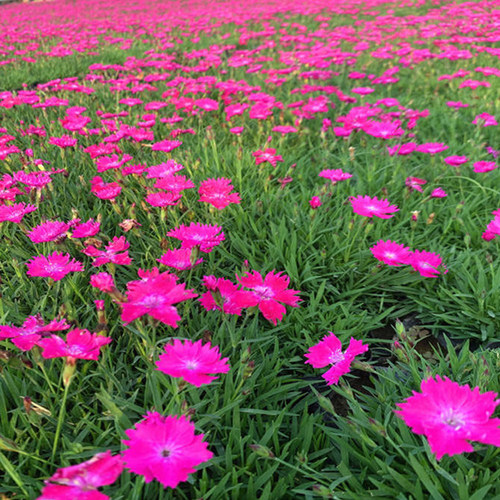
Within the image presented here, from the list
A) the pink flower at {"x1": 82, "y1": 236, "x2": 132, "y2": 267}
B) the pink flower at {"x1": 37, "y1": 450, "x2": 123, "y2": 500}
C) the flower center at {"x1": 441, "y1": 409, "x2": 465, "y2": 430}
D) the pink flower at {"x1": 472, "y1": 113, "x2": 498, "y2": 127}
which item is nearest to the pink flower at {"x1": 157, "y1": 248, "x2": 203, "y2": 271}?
the pink flower at {"x1": 82, "y1": 236, "x2": 132, "y2": 267}

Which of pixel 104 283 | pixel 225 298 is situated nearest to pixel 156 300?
pixel 104 283

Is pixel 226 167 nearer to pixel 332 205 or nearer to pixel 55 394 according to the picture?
pixel 332 205

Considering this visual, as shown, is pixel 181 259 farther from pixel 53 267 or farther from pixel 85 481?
pixel 85 481

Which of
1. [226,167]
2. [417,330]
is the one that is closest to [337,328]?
[417,330]

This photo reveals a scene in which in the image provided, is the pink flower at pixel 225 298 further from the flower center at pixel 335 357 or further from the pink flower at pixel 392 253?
Result: the pink flower at pixel 392 253

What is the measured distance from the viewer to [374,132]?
2420mm

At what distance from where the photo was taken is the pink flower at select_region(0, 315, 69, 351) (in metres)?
1.03

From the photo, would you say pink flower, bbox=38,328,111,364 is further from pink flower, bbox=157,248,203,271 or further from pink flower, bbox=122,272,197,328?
pink flower, bbox=157,248,203,271

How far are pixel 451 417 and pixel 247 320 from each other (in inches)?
33.6

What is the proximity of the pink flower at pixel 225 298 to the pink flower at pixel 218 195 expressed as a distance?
17.2 inches

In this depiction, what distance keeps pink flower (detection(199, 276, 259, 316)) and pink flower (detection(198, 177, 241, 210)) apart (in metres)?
0.44

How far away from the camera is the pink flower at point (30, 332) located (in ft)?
3.37

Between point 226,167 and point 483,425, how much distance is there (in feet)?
6.44

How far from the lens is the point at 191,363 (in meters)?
0.97
